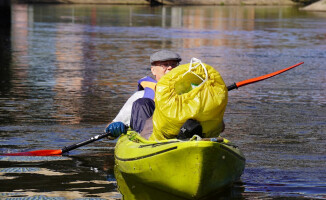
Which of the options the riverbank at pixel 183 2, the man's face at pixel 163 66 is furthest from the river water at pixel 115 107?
the riverbank at pixel 183 2

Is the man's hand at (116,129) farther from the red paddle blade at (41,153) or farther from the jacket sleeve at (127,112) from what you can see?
the red paddle blade at (41,153)

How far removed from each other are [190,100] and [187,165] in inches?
31.1

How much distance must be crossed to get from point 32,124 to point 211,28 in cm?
3206

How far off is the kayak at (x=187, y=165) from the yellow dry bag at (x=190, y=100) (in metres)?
0.27

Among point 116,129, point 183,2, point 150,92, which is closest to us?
point 150,92

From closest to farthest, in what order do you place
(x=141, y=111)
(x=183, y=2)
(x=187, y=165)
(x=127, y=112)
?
(x=187, y=165), (x=141, y=111), (x=127, y=112), (x=183, y=2)

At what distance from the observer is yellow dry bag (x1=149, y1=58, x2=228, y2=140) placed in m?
7.62

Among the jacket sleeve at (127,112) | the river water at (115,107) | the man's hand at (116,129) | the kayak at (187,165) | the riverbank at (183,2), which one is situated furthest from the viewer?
the riverbank at (183,2)

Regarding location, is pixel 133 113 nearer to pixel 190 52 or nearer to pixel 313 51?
pixel 190 52

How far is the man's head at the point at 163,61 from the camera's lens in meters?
8.68

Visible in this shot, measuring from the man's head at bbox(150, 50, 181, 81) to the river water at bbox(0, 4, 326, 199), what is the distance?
4.59 ft

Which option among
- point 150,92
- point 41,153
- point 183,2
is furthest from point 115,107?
point 183,2

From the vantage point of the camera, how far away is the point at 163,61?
28.7 feet

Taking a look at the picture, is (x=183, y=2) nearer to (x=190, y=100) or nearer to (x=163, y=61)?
(x=163, y=61)
